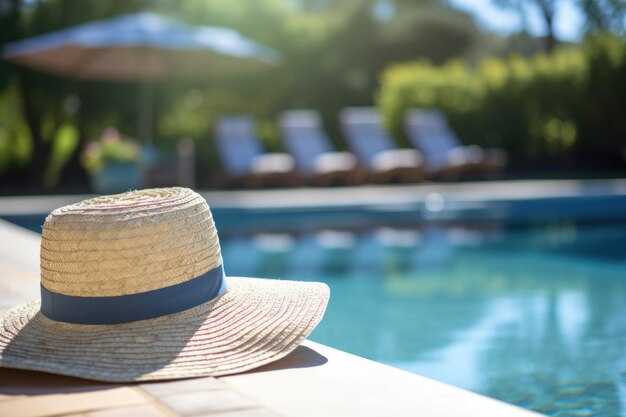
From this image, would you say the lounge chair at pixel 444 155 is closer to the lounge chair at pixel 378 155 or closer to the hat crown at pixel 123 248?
the lounge chair at pixel 378 155

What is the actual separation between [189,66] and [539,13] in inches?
612

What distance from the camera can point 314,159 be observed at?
38.2ft

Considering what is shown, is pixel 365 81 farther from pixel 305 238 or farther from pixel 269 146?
pixel 305 238

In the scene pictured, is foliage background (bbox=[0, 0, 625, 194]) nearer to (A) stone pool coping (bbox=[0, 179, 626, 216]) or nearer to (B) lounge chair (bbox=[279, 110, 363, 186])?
(B) lounge chair (bbox=[279, 110, 363, 186])

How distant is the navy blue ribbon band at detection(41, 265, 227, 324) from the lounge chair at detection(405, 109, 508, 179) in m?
9.76

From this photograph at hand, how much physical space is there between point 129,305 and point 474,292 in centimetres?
313

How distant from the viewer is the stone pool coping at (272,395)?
1974 mm

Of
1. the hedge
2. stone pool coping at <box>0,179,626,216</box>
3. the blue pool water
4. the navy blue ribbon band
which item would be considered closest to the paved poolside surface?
the navy blue ribbon band

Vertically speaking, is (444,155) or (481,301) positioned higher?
(444,155)

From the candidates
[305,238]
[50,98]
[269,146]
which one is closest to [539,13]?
[269,146]

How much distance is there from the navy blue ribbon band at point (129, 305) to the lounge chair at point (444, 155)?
976 centimetres

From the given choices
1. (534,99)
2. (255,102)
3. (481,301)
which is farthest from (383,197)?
(255,102)

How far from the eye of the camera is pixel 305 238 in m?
7.70

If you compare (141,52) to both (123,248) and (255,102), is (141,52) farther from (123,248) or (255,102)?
(123,248)
